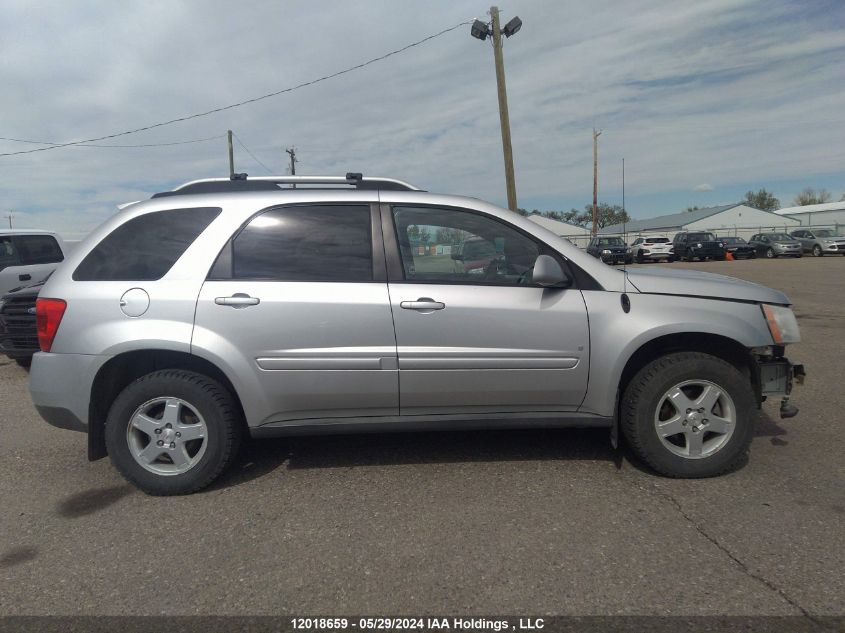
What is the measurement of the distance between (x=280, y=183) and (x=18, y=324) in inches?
189

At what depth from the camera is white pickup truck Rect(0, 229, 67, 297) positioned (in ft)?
27.4

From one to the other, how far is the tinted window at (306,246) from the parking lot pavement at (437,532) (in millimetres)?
1305

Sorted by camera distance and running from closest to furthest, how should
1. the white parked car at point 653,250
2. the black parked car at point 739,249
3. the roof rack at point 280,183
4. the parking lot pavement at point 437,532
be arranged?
the parking lot pavement at point 437,532 < the roof rack at point 280,183 < the black parked car at point 739,249 < the white parked car at point 653,250

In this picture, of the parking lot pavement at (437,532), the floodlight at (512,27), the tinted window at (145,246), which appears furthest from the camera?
the floodlight at (512,27)

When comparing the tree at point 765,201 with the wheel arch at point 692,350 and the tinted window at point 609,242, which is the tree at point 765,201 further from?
the wheel arch at point 692,350

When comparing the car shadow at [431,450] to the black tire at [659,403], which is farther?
the car shadow at [431,450]

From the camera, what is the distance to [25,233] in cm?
883

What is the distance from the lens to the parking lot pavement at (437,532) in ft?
8.09

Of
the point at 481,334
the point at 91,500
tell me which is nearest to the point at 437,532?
the point at 481,334

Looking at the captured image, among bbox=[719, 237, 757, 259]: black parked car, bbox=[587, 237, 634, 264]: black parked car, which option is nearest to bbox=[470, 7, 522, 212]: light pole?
bbox=[587, 237, 634, 264]: black parked car

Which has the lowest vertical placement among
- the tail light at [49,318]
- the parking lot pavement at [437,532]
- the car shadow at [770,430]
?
the parking lot pavement at [437,532]

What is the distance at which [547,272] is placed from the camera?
11.0ft

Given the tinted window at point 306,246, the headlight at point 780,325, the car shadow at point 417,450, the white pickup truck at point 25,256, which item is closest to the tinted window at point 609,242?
the white pickup truck at point 25,256

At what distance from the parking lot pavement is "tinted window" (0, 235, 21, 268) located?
17.7ft
